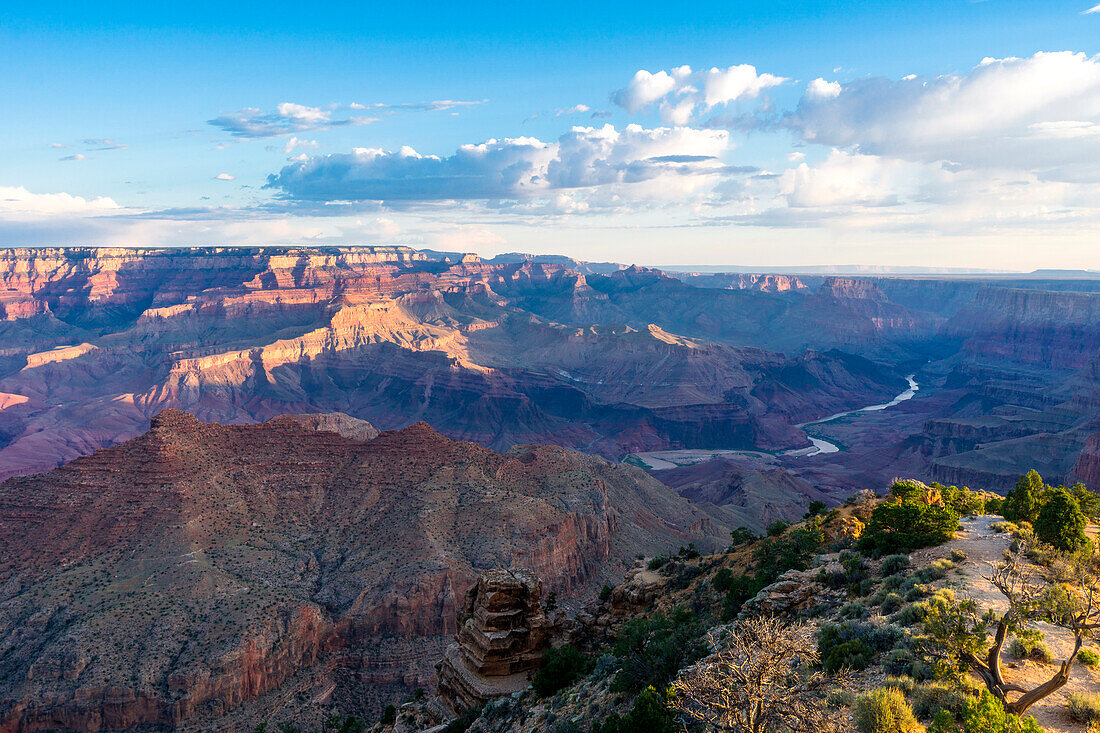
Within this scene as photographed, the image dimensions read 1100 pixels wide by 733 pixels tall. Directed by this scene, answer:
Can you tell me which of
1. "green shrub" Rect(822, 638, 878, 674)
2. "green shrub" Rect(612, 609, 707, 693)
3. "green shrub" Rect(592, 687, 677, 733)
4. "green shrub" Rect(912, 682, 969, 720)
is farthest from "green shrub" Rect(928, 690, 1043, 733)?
"green shrub" Rect(612, 609, 707, 693)

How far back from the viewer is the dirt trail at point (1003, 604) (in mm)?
15664

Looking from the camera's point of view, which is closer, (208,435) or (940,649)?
(940,649)

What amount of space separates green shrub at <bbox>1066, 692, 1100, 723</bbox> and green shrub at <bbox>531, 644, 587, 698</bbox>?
70.1ft

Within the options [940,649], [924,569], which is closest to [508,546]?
[924,569]

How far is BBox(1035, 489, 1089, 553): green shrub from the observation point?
2667 centimetres

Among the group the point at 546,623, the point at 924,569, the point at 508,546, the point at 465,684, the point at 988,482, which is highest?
the point at 924,569

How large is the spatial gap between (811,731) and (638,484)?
8712 cm

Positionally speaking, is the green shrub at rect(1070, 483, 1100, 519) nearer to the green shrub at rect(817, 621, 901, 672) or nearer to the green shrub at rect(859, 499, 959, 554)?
the green shrub at rect(859, 499, 959, 554)

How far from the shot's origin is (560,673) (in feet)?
107

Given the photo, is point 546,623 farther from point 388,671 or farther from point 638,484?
point 638,484

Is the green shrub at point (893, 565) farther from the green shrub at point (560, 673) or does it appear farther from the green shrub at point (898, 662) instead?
the green shrub at point (560, 673)

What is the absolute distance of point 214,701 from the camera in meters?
49.9

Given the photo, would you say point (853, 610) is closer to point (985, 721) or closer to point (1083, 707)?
point (1083, 707)

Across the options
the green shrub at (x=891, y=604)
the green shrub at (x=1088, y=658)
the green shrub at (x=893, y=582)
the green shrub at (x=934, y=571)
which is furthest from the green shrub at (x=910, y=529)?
the green shrub at (x=1088, y=658)
